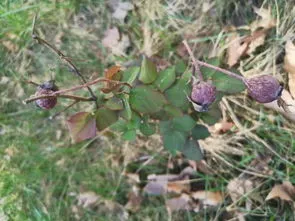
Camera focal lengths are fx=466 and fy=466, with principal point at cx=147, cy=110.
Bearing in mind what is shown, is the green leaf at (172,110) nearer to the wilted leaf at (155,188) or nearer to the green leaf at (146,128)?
the green leaf at (146,128)

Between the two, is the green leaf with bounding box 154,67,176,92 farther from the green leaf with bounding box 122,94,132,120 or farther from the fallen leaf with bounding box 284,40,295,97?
the fallen leaf with bounding box 284,40,295,97

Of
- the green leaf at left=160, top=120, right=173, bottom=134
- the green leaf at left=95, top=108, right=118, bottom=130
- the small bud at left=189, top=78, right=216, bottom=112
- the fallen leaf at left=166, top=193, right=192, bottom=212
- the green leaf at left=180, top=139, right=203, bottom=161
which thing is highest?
the small bud at left=189, top=78, right=216, bottom=112

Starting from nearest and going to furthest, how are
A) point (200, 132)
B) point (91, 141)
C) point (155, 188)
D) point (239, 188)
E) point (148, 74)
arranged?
point (148, 74), point (200, 132), point (239, 188), point (155, 188), point (91, 141)

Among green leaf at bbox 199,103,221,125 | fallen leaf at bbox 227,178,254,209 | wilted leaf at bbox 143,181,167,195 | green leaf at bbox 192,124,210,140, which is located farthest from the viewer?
wilted leaf at bbox 143,181,167,195

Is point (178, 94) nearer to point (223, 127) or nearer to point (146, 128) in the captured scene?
point (146, 128)

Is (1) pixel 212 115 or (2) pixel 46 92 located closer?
(2) pixel 46 92

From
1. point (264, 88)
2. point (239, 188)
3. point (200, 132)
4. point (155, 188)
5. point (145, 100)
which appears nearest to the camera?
point (264, 88)

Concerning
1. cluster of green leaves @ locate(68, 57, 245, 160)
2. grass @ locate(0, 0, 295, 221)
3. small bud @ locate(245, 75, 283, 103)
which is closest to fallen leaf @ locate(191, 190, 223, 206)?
grass @ locate(0, 0, 295, 221)

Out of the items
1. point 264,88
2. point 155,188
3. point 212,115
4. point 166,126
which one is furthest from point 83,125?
point 155,188
